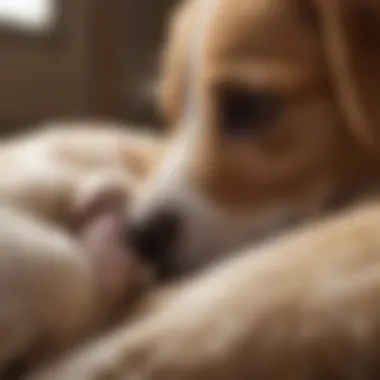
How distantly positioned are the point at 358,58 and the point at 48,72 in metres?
1.25

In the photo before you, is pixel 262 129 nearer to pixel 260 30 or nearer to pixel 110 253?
pixel 260 30

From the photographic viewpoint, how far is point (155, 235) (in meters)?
0.91

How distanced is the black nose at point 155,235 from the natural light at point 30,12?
1152 millimetres

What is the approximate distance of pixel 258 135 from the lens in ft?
3.21

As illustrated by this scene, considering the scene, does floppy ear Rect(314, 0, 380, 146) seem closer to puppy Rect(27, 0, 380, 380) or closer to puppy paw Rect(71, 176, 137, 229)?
puppy Rect(27, 0, 380, 380)

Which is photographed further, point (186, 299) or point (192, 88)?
point (192, 88)

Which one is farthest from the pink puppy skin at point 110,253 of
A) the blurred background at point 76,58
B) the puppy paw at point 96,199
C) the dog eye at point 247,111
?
the blurred background at point 76,58

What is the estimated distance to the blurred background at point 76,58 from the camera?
1959mm

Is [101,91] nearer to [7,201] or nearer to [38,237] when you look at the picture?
[7,201]

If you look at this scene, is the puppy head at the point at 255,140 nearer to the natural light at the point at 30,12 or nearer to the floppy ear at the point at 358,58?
the floppy ear at the point at 358,58

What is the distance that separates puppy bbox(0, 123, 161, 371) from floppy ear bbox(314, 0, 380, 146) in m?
0.25

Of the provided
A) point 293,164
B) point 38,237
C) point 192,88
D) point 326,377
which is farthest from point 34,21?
point 326,377

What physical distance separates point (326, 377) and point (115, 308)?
0.22 metres

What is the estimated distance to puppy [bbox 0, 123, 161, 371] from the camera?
56 centimetres
